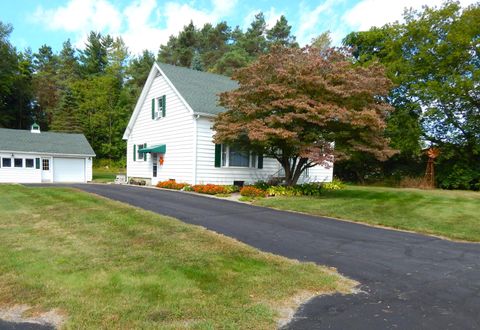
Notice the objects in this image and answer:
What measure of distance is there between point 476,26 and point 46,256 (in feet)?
80.6

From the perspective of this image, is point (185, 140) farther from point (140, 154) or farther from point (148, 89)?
point (148, 89)

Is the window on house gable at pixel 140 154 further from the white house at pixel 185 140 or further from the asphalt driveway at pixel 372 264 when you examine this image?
the asphalt driveway at pixel 372 264

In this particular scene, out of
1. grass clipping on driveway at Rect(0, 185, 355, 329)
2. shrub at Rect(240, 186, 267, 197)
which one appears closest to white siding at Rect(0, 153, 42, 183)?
shrub at Rect(240, 186, 267, 197)

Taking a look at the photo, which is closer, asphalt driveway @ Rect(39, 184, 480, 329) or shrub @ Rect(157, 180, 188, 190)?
asphalt driveway @ Rect(39, 184, 480, 329)

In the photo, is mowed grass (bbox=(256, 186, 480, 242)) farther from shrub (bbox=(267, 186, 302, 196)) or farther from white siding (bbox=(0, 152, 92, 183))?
white siding (bbox=(0, 152, 92, 183))

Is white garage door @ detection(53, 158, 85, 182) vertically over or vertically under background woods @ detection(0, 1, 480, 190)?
under

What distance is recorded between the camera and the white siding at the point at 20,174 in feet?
79.8

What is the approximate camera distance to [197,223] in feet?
26.0

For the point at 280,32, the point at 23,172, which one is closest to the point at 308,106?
the point at 23,172

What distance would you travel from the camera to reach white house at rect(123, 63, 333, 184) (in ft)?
55.8

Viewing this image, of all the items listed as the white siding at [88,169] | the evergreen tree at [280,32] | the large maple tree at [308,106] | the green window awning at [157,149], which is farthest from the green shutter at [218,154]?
the evergreen tree at [280,32]

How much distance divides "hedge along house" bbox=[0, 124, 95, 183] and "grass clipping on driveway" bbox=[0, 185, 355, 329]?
20907mm

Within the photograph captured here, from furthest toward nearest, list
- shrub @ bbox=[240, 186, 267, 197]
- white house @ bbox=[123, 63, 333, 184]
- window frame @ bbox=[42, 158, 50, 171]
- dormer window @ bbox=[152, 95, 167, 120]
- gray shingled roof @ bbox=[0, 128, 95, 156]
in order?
window frame @ bbox=[42, 158, 50, 171] → gray shingled roof @ bbox=[0, 128, 95, 156] → dormer window @ bbox=[152, 95, 167, 120] → white house @ bbox=[123, 63, 333, 184] → shrub @ bbox=[240, 186, 267, 197]

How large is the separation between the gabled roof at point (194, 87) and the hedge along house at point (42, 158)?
7.40 m
